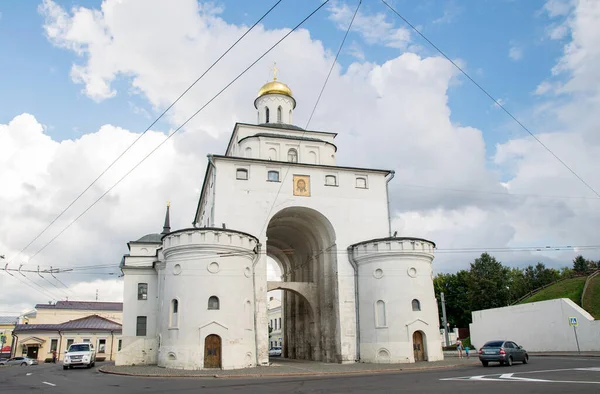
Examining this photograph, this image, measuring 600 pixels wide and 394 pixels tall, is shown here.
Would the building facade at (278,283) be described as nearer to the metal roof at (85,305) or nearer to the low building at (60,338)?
the low building at (60,338)

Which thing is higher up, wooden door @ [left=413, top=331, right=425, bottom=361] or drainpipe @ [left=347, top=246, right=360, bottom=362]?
drainpipe @ [left=347, top=246, right=360, bottom=362]

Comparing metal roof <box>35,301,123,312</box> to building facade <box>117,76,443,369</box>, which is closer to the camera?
building facade <box>117,76,443,369</box>

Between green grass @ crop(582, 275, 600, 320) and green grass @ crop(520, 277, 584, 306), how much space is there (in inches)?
22.9

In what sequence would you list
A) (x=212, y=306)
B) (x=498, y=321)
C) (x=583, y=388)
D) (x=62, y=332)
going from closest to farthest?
(x=583, y=388)
(x=212, y=306)
(x=498, y=321)
(x=62, y=332)

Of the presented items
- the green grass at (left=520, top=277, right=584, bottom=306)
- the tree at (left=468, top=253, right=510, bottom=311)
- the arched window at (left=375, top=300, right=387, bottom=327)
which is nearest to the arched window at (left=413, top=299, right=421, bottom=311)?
the arched window at (left=375, top=300, right=387, bottom=327)

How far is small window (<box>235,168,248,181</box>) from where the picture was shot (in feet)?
97.0

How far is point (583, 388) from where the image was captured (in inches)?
437

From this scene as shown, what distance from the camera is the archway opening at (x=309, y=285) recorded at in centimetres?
3031

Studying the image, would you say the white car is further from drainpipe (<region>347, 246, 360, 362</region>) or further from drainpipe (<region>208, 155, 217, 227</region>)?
drainpipe (<region>347, 246, 360, 362</region>)

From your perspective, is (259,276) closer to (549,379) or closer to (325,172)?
(325,172)

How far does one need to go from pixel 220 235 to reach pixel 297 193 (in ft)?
23.0

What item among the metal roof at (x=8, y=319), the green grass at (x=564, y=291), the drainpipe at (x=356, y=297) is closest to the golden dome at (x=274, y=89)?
the drainpipe at (x=356, y=297)

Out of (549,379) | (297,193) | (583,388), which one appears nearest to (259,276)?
(297,193)

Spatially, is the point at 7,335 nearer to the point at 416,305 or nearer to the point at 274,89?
the point at 274,89
